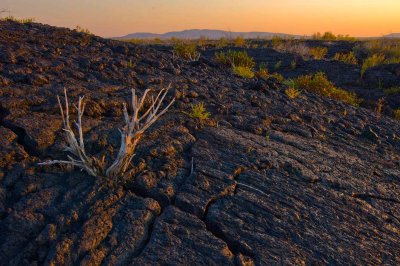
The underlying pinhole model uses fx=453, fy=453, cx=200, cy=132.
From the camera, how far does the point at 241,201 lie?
10.9 ft

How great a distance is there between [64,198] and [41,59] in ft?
9.14

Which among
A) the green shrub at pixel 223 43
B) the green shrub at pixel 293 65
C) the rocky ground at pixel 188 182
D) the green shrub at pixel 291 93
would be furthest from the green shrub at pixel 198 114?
the green shrub at pixel 223 43

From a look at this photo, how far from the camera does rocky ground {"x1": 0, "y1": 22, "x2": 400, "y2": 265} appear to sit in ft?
9.02

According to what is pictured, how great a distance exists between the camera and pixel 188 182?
11.2 ft

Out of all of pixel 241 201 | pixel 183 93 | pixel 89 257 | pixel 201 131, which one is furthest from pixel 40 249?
pixel 183 93

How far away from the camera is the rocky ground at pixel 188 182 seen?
275 cm

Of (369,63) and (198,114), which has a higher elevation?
(198,114)

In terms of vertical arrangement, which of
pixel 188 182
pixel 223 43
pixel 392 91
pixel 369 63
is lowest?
pixel 392 91

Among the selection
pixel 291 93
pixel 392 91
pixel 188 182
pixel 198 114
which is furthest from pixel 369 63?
pixel 188 182

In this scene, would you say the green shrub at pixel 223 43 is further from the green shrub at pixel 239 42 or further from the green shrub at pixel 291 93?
the green shrub at pixel 291 93

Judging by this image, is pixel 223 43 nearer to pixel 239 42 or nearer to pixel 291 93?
pixel 239 42

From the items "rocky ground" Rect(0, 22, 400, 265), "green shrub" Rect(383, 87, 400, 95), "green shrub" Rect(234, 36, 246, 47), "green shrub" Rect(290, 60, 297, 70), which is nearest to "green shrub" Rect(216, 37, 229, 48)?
"green shrub" Rect(234, 36, 246, 47)

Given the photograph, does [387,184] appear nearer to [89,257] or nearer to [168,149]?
[168,149]

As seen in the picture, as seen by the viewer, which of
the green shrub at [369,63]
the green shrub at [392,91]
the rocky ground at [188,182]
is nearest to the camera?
the rocky ground at [188,182]
